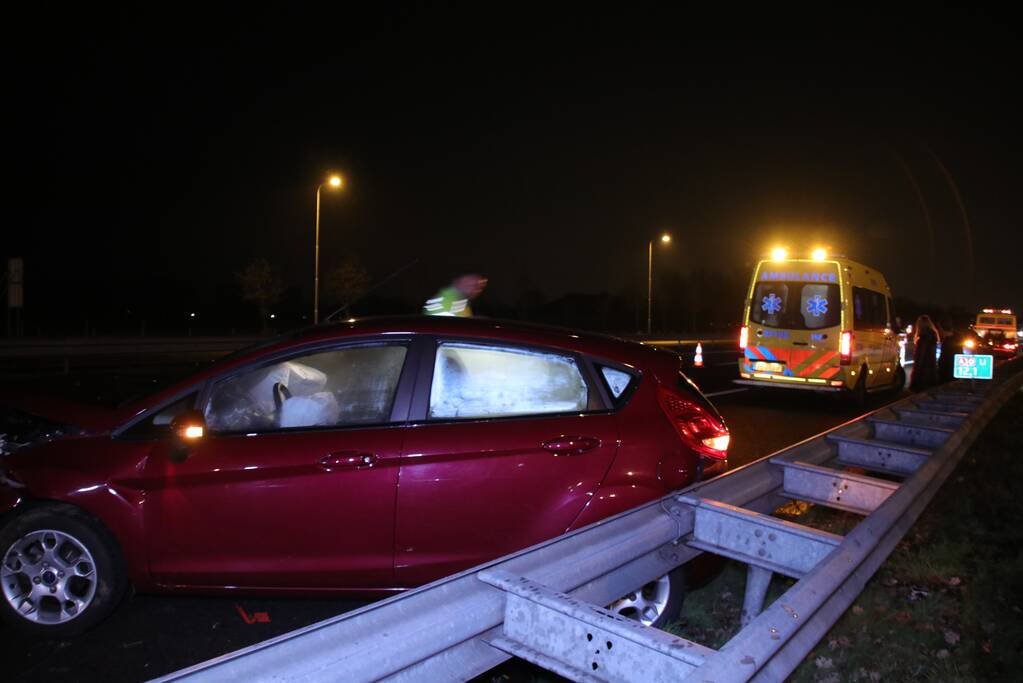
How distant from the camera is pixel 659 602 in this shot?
3.62 m

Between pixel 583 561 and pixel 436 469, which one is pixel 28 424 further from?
pixel 583 561

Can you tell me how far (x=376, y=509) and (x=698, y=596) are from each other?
2053mm

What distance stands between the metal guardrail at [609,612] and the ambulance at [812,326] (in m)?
10.2

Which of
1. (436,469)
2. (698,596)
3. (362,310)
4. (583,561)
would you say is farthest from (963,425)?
(362,310)

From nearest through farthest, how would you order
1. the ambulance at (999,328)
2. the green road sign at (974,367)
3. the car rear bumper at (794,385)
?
the green road sign at (974,367) < the car rear bumper at (794,385) < the ambulance at (999,328)

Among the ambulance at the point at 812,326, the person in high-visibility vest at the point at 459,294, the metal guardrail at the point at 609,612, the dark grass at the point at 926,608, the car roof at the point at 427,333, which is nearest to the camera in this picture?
the metal guardrail at the point at 609,612

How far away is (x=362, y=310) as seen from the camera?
5178 centimetres

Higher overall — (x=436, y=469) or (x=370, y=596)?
(x=436, y=469)

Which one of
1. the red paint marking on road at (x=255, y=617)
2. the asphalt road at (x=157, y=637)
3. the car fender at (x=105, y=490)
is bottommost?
the red paint marking on road at (x=255, y=617)

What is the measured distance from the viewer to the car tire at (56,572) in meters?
3.78

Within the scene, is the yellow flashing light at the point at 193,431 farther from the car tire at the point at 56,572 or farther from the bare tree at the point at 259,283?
the bare tree at the point at 259,283

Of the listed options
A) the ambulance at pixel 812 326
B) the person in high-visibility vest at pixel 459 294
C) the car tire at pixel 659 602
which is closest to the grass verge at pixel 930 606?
the car tire at pixel 659 602

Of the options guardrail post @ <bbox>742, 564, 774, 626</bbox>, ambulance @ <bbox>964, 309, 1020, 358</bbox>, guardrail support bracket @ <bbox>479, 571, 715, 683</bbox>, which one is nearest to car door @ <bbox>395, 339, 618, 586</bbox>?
guardrail post @ <bbox>742, 564, 774, 626</bbox>

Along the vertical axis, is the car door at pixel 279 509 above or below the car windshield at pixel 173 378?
below
